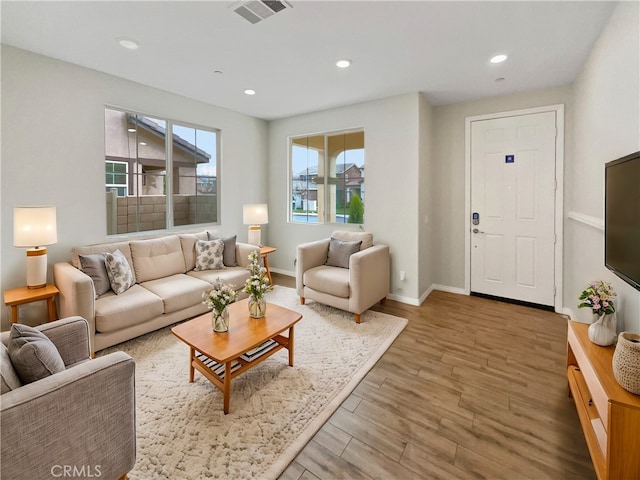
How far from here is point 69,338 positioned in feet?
5.56

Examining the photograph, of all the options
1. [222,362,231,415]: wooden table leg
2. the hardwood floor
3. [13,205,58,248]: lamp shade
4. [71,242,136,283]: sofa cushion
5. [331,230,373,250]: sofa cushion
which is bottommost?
the hardwood floor

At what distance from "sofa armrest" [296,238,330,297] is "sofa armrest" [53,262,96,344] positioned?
6.68ft

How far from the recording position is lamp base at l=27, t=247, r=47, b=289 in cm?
255

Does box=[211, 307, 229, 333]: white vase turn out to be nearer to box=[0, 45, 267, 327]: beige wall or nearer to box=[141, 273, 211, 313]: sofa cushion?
box=[141, 273, 211, 313]: sofa cushion

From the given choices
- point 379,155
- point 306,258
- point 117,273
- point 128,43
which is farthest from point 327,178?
point 117,273

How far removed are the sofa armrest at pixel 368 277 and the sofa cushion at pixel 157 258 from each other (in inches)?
83.2

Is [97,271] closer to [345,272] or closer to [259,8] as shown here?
[345,272]

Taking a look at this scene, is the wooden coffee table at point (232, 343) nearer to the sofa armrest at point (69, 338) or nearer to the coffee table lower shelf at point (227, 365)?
the coffee table lower shelf at point (227, 365)

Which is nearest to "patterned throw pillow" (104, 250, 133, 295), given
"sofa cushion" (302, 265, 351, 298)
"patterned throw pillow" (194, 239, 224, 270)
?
"patterned throw pillow" (194, 239, 224, 270)

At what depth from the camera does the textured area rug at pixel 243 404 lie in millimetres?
1549

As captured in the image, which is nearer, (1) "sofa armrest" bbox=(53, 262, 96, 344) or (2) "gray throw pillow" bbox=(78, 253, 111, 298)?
(1) "sofa armrest" bbox=(53, 262, 96, 344)

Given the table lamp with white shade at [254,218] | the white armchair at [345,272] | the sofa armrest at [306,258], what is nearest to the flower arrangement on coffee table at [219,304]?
the white armchair at [345,272]

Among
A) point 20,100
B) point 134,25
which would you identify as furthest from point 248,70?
point 20,100

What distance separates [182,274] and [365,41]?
3125 mm
